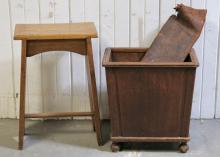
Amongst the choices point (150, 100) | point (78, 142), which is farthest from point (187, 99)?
point (78, 142)

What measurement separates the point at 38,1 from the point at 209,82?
1.15m

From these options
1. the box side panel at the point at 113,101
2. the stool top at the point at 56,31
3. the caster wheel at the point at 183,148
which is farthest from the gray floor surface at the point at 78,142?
the stool top at the point at 56,31

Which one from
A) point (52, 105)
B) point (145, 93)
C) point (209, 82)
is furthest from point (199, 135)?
point (52, 105)

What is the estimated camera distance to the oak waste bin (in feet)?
7.25

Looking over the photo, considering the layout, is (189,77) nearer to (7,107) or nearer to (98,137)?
(98,137)

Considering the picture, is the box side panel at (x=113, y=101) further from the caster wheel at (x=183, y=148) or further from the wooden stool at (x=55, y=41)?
the caster wheel at (x=183, y=148)

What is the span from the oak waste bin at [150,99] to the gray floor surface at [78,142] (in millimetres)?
75

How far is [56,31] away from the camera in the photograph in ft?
7.50

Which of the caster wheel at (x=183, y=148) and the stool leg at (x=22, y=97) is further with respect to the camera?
the caster wheel at (x=183, y=148)

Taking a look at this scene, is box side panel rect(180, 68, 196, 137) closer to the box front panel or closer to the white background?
the box front panel

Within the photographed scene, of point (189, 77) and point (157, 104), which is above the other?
point (189, 77)

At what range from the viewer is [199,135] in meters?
2.57

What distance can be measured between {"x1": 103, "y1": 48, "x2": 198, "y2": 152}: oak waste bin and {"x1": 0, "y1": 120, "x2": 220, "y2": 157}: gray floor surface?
0.24 ft

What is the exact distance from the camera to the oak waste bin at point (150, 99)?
221cm
